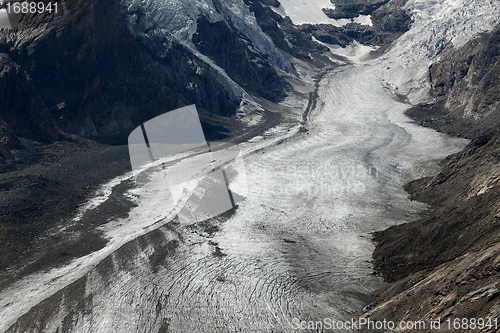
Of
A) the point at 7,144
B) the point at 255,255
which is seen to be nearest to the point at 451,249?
the point at 255,255

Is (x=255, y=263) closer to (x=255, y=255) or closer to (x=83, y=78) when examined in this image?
(x=255, y=255)

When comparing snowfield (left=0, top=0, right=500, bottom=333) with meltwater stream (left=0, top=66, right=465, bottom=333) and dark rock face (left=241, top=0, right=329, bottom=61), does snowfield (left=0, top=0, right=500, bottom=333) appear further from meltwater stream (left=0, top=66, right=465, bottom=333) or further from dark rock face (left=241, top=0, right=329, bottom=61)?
dark rock face (left=241, top=0, right=329, bottom=61)

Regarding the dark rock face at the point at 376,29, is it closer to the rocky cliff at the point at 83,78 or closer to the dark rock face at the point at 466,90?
the dark rock face at the point at 466,90

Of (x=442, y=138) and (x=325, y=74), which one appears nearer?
(x=442, y=138)

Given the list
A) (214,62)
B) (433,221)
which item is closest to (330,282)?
(433,221)

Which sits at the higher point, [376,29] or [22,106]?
[376,29]

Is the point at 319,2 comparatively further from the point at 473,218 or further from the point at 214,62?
the point at 473,218

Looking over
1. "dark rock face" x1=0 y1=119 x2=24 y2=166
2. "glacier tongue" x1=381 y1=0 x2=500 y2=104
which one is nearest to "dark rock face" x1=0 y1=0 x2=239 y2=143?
"dark rock face" x1=0 y1=119 x2=24 y2=166
